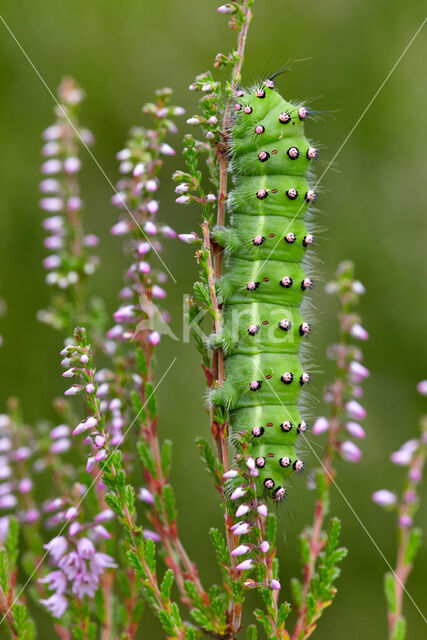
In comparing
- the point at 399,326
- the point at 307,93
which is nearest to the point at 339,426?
the point at 399,326

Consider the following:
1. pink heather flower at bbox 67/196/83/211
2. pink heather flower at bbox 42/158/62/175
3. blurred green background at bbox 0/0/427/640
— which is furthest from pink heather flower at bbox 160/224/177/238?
blurred green background at bbox 0/0/427/640

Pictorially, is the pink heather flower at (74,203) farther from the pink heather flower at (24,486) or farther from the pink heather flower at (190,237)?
the pink heather flower at (24,486)

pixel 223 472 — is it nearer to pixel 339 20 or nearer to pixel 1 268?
pixel 1 268

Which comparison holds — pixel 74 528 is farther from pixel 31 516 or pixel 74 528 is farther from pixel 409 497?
pixel 409 497

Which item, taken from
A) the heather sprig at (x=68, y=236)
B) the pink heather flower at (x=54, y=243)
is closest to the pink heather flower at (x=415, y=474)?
the heather sprig at (x=68, y=236)

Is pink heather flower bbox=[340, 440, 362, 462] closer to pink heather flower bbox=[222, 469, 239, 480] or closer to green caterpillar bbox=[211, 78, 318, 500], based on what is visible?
green caterpillar bbox=[211, 78, 318, 500]

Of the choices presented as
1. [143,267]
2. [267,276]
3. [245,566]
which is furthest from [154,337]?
[245,566]
